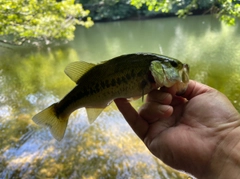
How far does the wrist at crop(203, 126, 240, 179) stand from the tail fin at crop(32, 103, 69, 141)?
1.58 meters

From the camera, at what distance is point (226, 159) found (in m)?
2.17

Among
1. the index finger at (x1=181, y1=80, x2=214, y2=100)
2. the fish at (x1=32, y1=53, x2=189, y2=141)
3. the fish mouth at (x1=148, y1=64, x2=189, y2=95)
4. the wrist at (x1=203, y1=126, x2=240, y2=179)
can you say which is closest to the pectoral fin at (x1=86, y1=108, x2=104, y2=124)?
the fish at (x1=32, y1=53, x2=189, y2=141)

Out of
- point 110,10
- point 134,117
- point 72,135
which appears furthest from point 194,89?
point 110,10

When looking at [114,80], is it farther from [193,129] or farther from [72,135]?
[72,135]

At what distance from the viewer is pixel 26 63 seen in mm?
15898

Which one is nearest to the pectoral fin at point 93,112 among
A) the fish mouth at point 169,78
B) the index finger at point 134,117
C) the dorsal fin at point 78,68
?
the index finger at point 134,117

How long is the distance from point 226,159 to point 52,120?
1826 mm

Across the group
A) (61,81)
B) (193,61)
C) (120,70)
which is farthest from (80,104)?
(193,61)

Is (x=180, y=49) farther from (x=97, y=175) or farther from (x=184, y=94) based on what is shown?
(x=184, y=94)

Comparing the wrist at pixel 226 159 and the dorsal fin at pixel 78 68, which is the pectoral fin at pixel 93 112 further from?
the wrist at pixel 226 159

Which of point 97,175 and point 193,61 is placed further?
point 193,61

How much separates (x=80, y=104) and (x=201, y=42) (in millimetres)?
16955

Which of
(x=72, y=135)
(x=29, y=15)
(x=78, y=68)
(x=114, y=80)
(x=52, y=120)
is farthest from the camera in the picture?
(x=29, y=15)

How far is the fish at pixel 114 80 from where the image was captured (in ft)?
7.33
